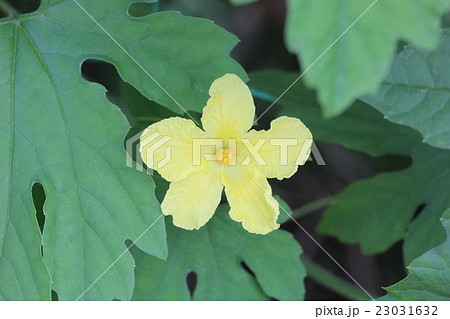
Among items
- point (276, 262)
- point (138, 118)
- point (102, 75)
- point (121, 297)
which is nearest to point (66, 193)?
point (121, 297)

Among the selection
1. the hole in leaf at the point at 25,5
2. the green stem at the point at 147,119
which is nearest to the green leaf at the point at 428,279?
the green stem at the point at 147,119

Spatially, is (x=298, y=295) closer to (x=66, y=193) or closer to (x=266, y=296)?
(x=266, y=296)

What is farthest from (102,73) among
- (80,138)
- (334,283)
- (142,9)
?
(334,283)

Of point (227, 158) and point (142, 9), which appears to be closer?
point (227, 158)

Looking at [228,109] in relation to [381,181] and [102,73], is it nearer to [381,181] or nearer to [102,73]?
[381,181]

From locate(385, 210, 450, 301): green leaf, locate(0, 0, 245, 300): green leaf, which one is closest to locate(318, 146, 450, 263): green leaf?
locate(385, 210, 450, 301): green leaf

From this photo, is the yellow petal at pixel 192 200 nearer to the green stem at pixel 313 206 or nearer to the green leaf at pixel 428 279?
the green leaf at pixel 428 279

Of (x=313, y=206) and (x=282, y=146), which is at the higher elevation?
(x=282, y=146)
